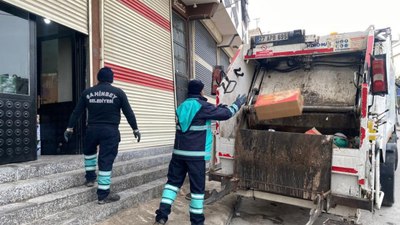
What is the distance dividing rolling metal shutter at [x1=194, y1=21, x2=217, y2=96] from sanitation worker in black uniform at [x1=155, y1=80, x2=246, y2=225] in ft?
21.6

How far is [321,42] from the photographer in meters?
4.39

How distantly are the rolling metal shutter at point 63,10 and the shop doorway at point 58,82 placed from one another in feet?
0.71

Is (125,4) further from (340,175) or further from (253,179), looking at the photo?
(340,175)

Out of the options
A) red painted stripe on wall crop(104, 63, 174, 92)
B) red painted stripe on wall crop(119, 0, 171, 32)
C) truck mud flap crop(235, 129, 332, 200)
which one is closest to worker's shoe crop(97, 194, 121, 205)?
truck mud flap crop(235, 129, 332, 200)

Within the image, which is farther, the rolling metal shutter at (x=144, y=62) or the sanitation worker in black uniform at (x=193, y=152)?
the rolling metal shutter at (x=144, y=62)

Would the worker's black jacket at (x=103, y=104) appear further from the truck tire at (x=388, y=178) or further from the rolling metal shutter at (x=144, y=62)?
the truck tire at (x=388, y=178)

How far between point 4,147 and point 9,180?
459 mm

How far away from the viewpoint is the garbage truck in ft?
11.3

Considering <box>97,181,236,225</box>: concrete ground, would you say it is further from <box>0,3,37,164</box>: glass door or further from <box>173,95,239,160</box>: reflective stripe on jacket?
<box>0,3,37,164</box>: glass door

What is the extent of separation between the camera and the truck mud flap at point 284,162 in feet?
11.7

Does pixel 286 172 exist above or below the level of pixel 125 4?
below

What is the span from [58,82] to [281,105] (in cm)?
349

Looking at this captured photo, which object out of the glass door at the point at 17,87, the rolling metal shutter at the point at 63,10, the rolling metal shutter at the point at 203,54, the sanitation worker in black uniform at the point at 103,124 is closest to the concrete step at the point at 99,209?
the sanitation worker in black uniform at the point at 103,124

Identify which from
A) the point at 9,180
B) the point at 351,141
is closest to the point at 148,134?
the point at 9,180
